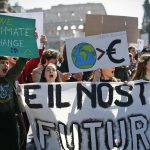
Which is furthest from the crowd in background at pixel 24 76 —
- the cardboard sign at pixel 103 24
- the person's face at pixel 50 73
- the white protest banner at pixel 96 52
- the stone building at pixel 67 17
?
the stone building at pixel 67 17

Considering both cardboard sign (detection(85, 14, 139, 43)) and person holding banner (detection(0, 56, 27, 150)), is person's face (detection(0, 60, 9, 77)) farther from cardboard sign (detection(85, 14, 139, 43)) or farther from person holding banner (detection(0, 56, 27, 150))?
cardboard sign (detection(85, 14, 139, 43))

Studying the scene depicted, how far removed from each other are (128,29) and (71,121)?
9.68 ft

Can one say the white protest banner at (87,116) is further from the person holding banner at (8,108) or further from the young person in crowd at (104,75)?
the person holding banner at (8,108)

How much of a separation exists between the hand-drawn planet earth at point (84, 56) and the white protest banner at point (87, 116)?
1.07 feet

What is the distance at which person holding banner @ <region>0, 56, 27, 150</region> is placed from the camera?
16.3 feet

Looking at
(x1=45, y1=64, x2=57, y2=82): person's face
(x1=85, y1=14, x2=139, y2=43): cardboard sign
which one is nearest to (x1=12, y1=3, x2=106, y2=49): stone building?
(x1=85, y1=14, x2=139, y2=43): cardboard sign

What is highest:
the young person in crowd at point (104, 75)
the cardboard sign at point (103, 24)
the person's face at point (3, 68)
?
the cardboard sign at point (103, 24)

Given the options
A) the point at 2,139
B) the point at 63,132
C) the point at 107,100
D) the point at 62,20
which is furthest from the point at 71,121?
the point at 62,20

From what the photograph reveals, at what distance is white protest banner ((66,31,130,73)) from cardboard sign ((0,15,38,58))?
85 cm

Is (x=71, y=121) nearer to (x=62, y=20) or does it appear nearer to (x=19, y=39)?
(x=19, y=39)

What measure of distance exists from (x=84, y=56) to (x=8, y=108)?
4.66 feet

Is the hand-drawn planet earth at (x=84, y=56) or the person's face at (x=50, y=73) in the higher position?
the hand-drawn planet earth at (x=84, y=56)

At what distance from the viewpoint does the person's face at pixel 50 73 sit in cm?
571

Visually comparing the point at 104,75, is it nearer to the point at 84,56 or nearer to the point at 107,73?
the point at 107,73
